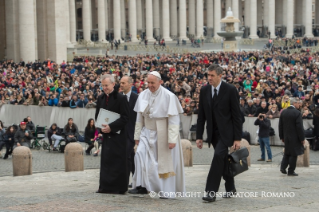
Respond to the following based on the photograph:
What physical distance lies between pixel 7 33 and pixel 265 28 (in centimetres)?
6602

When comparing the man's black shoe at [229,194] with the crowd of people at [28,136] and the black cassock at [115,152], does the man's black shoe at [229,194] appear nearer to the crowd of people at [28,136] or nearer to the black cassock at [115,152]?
the black cassock at [115,152]

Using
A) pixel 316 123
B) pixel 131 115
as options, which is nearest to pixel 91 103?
pixel 316 123

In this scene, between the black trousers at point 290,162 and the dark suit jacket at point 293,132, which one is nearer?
the dark suit jacket at point 293,132

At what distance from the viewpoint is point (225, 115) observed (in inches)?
426

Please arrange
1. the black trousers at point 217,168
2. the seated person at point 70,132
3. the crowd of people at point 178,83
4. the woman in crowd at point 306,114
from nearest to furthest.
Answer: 1. the black trousers at point 217,168
2. the seated person at point 70,132
3. the woman in crowd at point 306,114
4. the crowd of people at point 178,83

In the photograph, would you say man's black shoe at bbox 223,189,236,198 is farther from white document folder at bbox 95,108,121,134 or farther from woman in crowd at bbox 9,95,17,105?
woman in crowd at bbox 9,95,17,105

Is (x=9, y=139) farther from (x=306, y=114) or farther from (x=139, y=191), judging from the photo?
(x=139, y=191)

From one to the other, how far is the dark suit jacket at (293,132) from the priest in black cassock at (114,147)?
403 cm

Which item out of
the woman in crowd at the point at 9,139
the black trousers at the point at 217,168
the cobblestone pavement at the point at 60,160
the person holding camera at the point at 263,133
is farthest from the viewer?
the woman in crowd at the point at 9,139

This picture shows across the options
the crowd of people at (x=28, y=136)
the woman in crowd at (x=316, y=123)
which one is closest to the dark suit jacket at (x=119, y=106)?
the crowd of people at (x=28, y=136)

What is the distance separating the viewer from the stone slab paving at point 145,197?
10.1 m

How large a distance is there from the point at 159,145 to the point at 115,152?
87 cm

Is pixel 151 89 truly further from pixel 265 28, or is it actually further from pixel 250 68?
pixel 265 28

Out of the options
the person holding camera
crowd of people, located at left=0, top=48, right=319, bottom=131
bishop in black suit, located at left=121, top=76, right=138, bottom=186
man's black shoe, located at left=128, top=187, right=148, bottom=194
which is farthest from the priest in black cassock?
crowd of people, located at left=0, top=48, right=319, bottom=131
